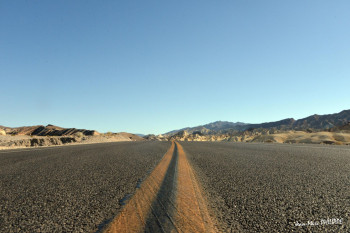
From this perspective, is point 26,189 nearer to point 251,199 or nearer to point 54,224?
point 54,224

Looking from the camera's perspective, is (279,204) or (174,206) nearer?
(174,206)

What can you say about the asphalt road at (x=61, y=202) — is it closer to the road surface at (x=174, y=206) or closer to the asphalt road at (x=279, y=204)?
the road surface at (x=174, y=206)

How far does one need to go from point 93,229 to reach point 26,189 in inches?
58.4

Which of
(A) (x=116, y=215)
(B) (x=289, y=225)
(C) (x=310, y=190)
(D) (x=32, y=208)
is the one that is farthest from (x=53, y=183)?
(C) (x=310, y=190)

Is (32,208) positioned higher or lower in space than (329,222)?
higher

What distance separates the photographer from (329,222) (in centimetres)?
133

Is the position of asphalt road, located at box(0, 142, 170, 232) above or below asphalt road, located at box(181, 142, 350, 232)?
above

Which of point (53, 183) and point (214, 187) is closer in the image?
point (214, 187)

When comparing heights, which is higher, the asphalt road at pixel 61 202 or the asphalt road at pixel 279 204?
the asphalt road at pixel 61 202

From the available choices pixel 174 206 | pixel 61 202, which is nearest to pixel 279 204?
pixel 174 206

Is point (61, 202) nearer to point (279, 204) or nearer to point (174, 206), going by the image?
point (174, 206)

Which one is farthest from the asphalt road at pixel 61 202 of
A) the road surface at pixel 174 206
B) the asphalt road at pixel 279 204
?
the asphalt road at pixel 279 204

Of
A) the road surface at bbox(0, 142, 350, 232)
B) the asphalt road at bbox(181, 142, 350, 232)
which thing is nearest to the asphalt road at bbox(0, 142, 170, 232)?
the road surface at bbox(0, 142, 350, 232)

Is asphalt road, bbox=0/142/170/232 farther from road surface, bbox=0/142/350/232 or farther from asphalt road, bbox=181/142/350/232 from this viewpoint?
asphalt road, bbox=181/142/350/232
